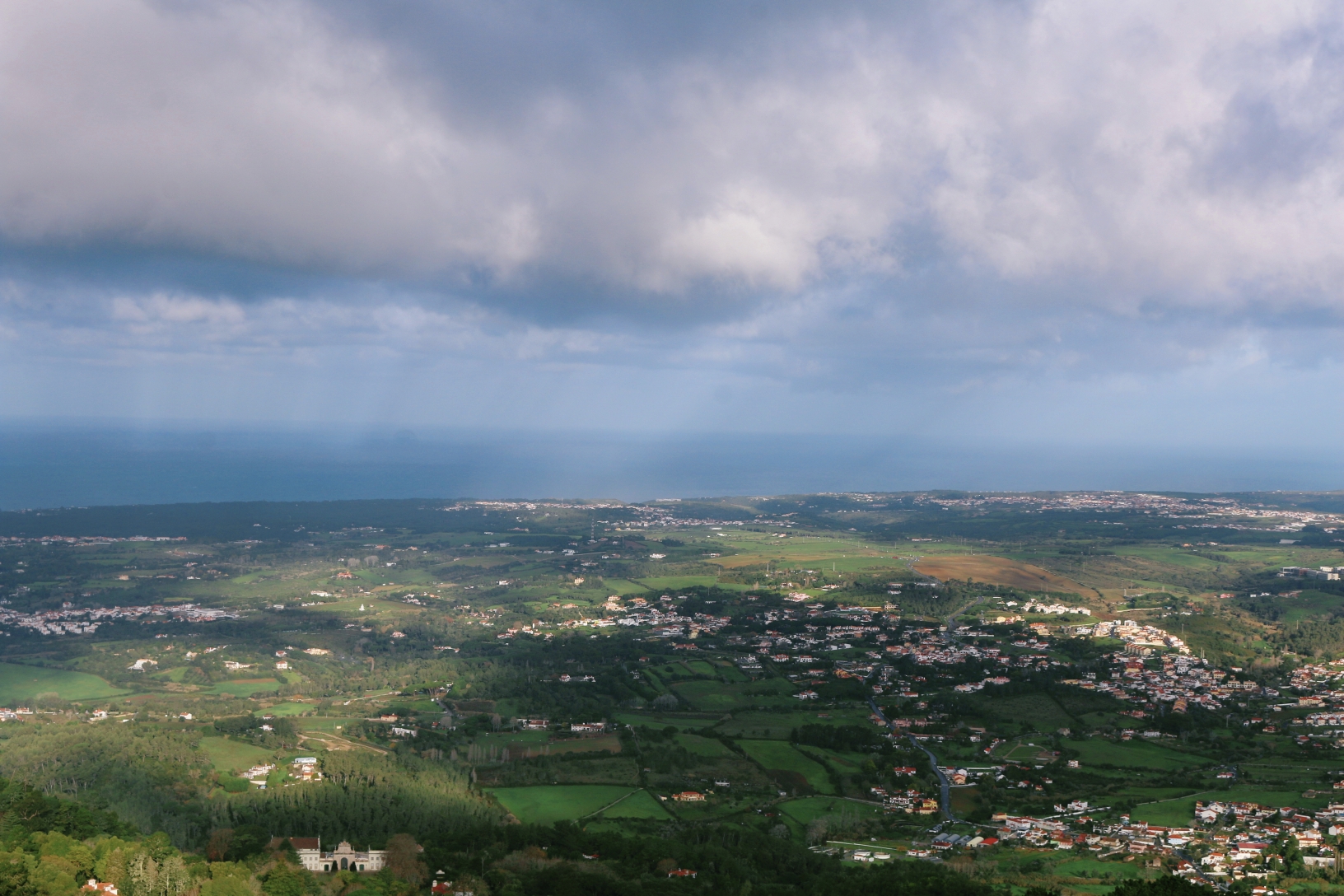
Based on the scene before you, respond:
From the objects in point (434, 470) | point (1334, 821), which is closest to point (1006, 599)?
point (1334, 821)

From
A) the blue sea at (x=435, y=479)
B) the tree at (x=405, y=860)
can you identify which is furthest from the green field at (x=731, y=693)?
the blue sea at (x=435, y=479)

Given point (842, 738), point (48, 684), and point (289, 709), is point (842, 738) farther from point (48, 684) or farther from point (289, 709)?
point (48, 684)

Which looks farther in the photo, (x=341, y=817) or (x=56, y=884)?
(x=341, y=817)

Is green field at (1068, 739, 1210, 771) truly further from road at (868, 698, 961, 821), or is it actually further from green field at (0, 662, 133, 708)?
green field at (0, 662, 133, 708)

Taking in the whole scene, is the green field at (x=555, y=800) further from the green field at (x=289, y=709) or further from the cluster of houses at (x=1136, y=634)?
the cluster of houses at (x=1136, y=634)

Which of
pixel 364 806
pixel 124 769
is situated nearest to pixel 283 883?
pixel 364 806

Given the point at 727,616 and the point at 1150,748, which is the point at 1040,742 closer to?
the point at 1150,748

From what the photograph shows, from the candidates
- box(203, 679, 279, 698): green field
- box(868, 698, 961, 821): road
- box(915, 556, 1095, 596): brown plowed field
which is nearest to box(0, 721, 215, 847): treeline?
box(203, 679, 279, 698): green field
